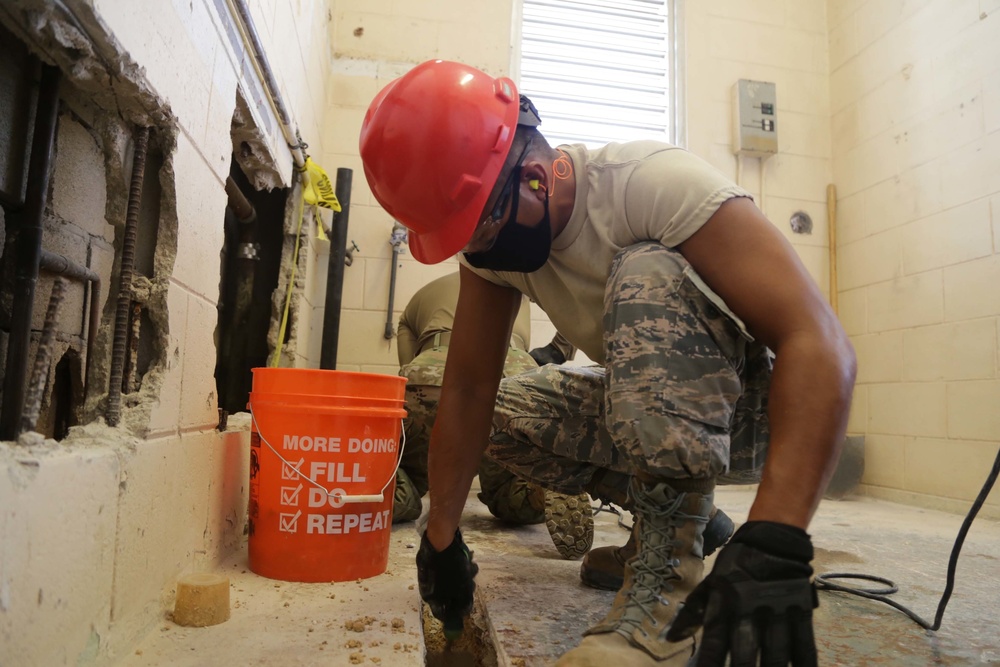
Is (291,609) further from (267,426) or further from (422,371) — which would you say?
(422,371)

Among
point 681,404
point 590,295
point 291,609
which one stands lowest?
point 291,609

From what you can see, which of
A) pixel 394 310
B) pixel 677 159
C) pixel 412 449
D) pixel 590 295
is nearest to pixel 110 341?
pixel 590 295

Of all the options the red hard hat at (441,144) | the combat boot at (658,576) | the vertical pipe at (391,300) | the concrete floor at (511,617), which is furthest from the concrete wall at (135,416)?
the vertical pipe at (391,300)

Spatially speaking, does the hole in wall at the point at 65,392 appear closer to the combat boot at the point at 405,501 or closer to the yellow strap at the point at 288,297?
the combat boot at the point at 405,501

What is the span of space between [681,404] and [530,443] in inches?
21.8

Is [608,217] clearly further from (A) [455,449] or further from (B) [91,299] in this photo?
(B) [91,299]

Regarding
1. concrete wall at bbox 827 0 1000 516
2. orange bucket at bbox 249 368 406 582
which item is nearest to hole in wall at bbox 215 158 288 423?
orange bucket at bbox 249 368 406 582

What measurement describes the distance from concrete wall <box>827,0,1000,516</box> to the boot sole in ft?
6.58

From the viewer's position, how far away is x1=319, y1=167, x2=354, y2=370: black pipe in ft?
9.60

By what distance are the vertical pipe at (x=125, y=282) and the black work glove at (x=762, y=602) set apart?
0.86 metres

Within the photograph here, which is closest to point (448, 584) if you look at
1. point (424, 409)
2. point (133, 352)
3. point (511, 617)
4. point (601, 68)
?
point (511, 617)

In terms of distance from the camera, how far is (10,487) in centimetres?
62

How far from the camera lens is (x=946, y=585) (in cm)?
129

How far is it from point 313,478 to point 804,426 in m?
0.94
